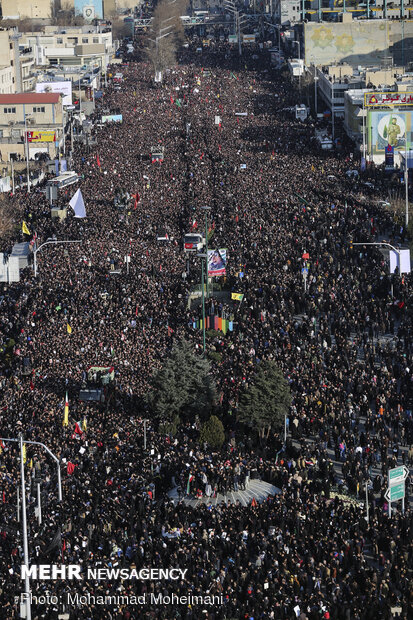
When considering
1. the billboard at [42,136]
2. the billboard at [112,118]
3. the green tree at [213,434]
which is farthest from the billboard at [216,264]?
the billboard at [112,118]

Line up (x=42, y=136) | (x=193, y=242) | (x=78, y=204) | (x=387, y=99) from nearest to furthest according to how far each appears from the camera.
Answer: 1. (x=193, y=242)
2. (x=78, y=204)
3. (x=387, y=99)
4. (x=42, y=136)

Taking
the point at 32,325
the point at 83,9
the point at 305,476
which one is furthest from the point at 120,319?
the point at 83,9

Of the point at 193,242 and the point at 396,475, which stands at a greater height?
the point at 193,242

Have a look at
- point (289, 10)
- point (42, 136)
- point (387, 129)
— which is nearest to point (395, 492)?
point (387, 129)

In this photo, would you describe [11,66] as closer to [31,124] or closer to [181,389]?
[31,124]

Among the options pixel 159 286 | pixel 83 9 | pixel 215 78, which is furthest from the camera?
pixel 83 9

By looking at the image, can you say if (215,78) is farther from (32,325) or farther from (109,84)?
(32,325)

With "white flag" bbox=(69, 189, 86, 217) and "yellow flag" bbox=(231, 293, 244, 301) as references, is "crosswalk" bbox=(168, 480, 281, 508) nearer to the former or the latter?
"yellow flag" bbox=(231, 293, 244, 301)
